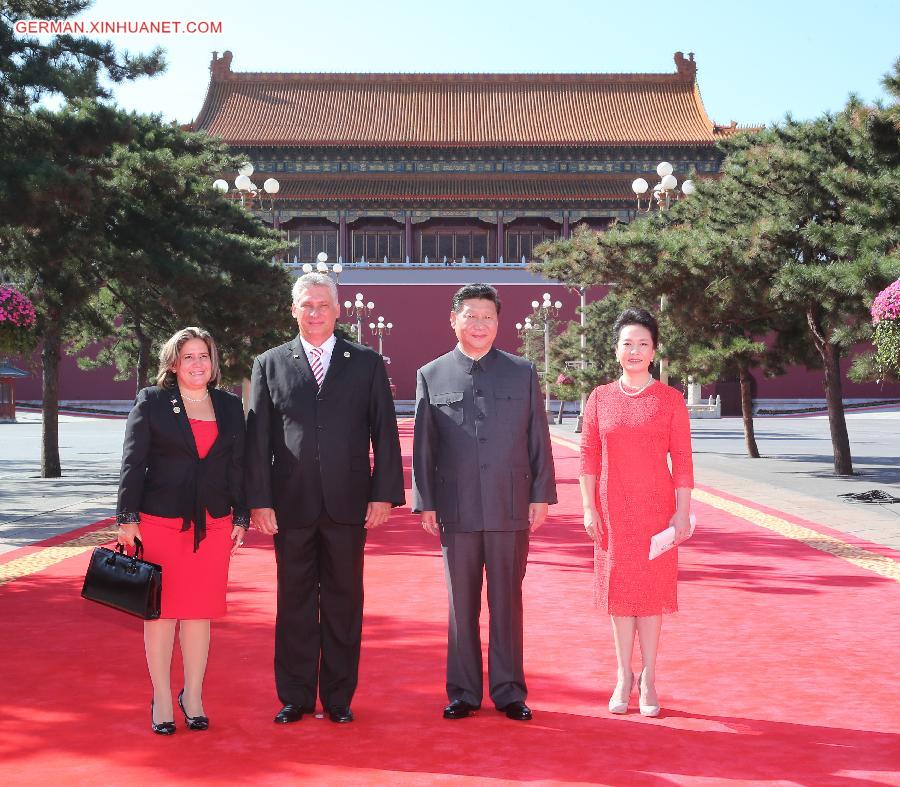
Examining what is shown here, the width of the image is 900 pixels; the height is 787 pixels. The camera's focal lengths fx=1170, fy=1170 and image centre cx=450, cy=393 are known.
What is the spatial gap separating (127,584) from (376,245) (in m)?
40.7

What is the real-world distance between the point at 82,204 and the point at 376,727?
763 centimetres

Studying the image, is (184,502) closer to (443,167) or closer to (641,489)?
(641,489)

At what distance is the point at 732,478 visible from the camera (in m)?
15.4

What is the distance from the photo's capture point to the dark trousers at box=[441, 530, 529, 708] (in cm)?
432

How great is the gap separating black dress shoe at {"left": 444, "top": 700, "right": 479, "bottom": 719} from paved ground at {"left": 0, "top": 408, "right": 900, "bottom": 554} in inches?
219

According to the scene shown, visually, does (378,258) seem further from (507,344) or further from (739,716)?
(739,716)

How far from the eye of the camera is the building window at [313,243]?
143ft

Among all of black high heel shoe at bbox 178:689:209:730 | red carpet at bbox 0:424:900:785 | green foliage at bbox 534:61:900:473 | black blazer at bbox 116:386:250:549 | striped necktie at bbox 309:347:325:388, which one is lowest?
red carpet at bbox 0:424:900:785

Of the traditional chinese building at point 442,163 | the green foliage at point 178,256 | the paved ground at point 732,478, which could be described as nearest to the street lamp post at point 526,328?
the traditional chinese building at point 442,163

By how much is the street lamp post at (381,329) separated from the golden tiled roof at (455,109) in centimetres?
640

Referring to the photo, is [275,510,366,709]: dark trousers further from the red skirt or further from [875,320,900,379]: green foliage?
[875,320,900,379]: green foliage

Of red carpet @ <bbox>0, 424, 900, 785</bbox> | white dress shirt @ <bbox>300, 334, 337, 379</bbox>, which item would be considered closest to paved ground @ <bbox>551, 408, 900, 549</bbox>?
red carpet @ <bbox>0, 424, 900, 785</bbox>

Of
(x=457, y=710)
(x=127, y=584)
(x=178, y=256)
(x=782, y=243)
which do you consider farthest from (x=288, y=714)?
(x=178, y=256)

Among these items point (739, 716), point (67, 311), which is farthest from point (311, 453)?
point (67, 311)
